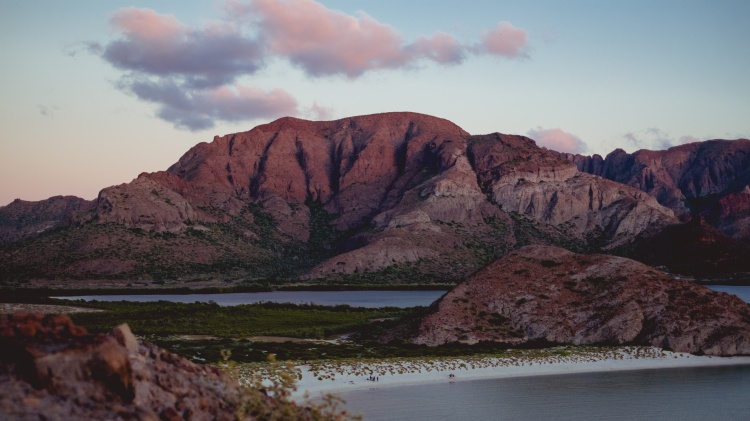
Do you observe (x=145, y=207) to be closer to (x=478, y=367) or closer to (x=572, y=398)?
(x=478, y=367)

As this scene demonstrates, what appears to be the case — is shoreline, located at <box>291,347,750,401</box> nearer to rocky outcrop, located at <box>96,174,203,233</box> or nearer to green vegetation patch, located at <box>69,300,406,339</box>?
green vegetation patch, located at <box>69,300,406,339</box>

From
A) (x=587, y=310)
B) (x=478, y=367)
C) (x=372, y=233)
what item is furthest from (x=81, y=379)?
(x=372, y=233)

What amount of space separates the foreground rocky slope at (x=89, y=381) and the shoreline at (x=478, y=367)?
79.0ft

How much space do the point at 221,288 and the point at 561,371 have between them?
102759 millimetres

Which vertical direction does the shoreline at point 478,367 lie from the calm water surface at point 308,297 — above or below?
below

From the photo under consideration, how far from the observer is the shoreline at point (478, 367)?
39.6m

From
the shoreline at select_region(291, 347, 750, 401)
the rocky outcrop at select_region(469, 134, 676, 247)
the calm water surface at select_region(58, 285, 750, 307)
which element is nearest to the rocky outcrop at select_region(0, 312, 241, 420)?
the shoreline at select_region(291, 347, 750, 401)

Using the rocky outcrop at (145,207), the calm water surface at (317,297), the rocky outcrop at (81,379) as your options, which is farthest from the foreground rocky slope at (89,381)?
the rocky outcrop at (145,207)

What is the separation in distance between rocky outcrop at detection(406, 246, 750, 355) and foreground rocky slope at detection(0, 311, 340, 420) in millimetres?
45699

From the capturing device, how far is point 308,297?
440 ft

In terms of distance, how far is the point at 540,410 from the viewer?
113 feet

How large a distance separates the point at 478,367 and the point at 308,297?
90.0 m

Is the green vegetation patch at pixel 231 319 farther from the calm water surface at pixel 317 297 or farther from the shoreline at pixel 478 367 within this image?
the shoreline at pixel 478 367

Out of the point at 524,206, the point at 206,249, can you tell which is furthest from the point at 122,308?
the point at 524,206
